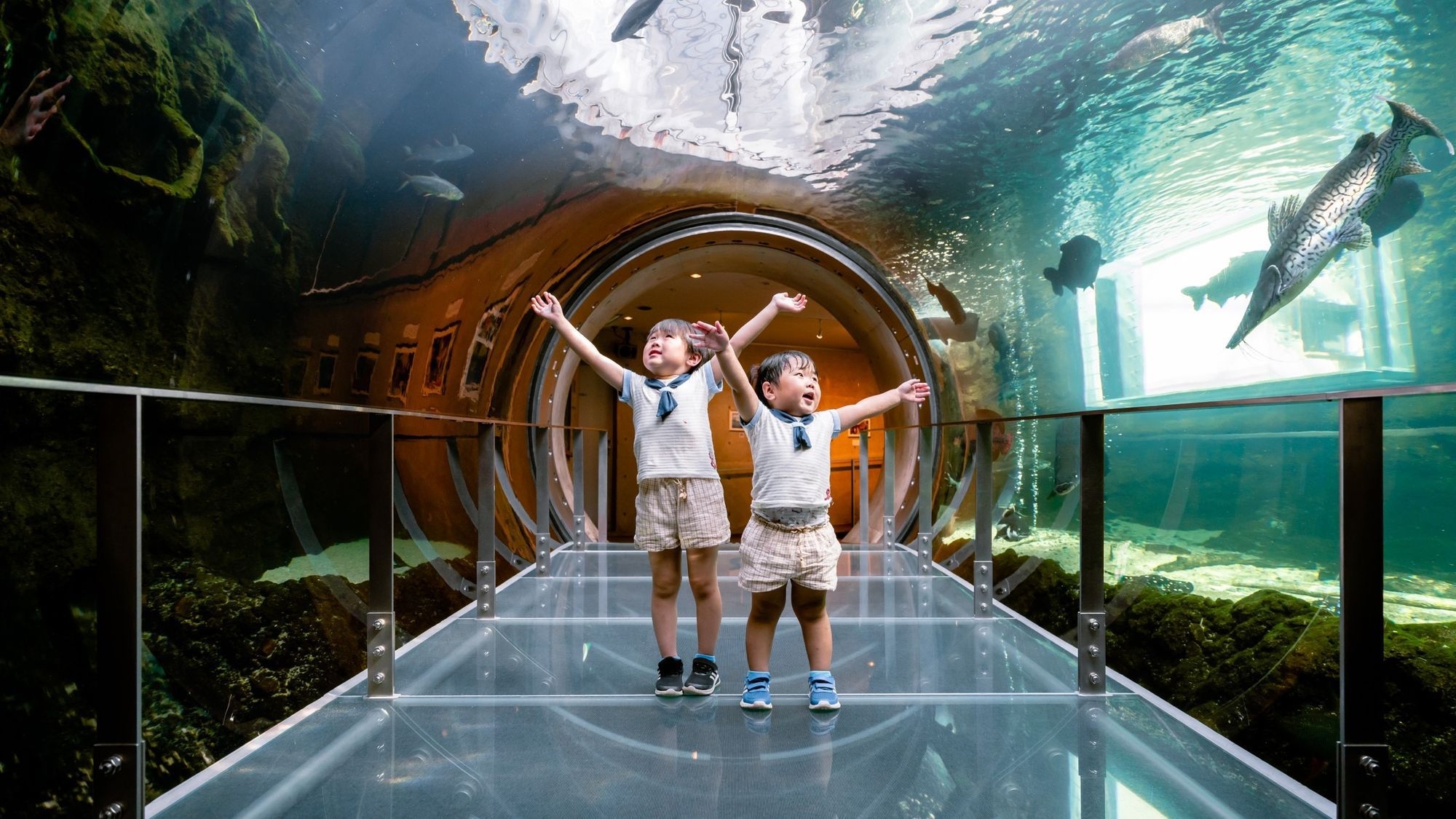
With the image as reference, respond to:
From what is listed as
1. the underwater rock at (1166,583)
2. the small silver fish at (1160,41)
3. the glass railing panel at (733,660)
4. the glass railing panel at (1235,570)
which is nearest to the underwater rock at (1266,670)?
the glass railing panel at (1235,570)

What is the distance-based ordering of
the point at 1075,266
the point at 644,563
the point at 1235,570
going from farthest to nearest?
the point at 1235,570 < the point at 1075,266 < the point at 644,563

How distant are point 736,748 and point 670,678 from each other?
42 centimetres

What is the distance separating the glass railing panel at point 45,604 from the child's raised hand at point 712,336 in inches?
70.4

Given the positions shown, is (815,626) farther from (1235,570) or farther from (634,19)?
(1235,570)

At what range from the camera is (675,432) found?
6.82 ft

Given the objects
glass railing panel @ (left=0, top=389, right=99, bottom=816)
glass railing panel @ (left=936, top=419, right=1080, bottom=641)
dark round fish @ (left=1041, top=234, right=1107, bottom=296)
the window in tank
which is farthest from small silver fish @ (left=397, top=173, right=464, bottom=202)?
the window in tank

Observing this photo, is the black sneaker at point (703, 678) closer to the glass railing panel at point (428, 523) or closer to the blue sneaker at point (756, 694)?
the blue sneaker at point (756, 694)

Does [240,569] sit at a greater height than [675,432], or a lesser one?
lesser

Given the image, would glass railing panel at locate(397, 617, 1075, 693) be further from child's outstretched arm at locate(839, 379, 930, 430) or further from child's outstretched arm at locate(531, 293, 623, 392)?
child's outstretched arm at locate(531, 293, 623, 392)

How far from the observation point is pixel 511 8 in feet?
10.4

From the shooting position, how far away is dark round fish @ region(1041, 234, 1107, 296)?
786 centimetres

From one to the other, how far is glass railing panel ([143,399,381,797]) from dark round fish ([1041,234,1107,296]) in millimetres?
6916

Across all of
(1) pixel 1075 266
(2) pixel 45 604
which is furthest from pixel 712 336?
(1) pixel 1075 266

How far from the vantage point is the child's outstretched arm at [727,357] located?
1767 millimetres
